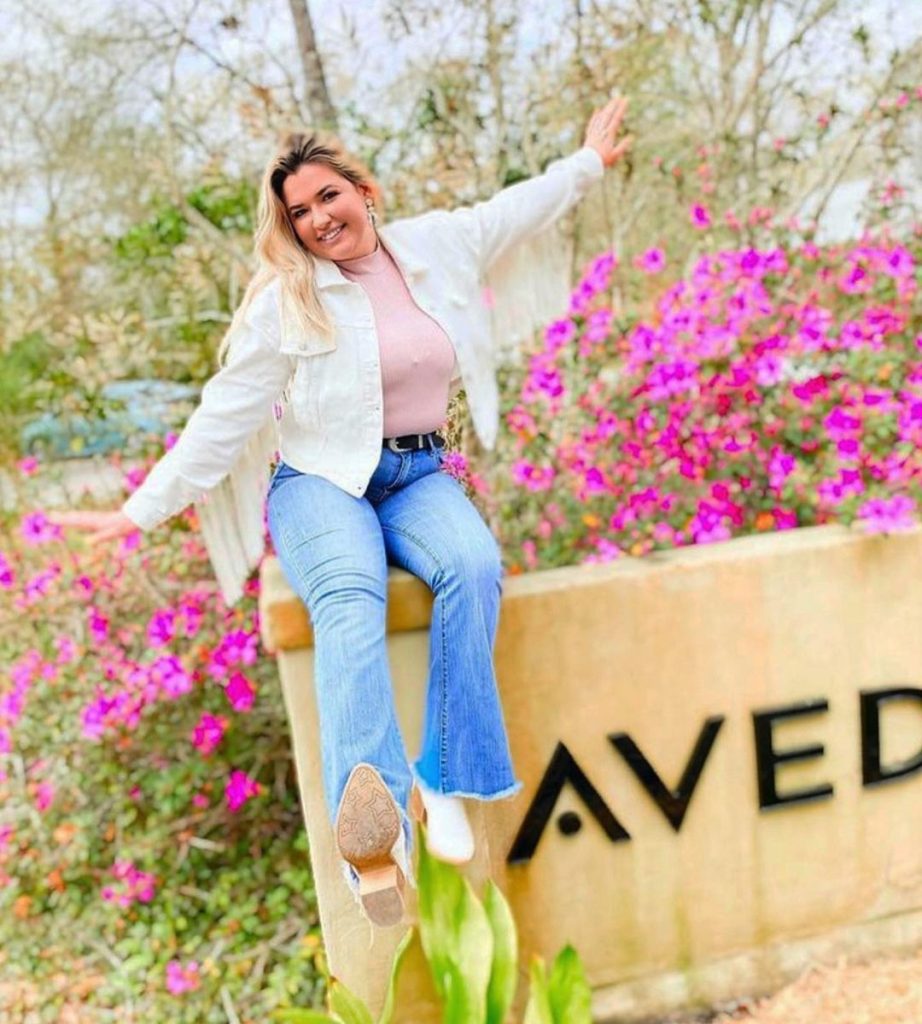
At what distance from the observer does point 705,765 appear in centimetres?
231

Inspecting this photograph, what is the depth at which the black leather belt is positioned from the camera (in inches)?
80.8

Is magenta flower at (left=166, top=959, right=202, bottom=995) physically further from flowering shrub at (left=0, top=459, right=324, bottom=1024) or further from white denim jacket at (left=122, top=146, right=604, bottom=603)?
white denim jacket at (left=122, top=146, right=604, bottom=603)

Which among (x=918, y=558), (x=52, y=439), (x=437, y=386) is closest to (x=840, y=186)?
(x=918, y=558)

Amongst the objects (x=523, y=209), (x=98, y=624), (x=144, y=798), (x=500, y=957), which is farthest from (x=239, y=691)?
(x=523, y=209)

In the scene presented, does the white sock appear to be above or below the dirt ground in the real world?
above

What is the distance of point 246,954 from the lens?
9.40 feet

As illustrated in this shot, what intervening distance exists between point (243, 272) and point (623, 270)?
1582 millimetres

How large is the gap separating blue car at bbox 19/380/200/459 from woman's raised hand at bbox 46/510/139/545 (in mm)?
1440

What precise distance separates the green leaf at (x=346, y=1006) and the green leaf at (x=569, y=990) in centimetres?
38

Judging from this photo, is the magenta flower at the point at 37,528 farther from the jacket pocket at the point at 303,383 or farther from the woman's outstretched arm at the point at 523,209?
the woman's outstretched arm at the point at 523,209

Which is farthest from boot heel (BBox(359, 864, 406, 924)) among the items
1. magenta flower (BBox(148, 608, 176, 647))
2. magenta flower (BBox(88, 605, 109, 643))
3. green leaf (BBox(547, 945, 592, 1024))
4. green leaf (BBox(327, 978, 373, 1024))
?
magenta flower (BBox(88, 605, 109, 643))

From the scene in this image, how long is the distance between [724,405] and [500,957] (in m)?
1.58

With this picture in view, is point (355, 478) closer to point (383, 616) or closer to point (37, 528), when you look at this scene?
point (383, 616)

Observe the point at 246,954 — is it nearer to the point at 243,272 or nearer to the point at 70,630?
the point at 70,630
